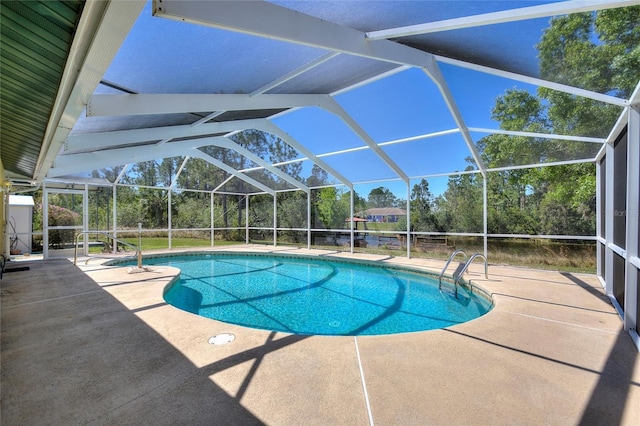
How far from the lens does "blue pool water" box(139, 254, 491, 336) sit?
539 centimetres

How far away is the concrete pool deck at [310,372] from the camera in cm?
212

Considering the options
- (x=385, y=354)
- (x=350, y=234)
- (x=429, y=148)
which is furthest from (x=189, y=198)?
(x=385, y=354)

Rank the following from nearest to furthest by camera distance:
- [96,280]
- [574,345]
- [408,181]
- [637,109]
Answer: [574,345] < [637,109] < [96,280] < [408,181]

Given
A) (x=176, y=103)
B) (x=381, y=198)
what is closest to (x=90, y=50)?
(x=176, y=103)

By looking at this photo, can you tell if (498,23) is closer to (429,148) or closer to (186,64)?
(186,64)

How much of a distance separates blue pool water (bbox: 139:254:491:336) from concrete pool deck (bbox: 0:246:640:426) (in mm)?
1520

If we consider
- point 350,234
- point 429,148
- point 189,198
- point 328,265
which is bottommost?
point 328,265

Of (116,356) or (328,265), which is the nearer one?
(116,356)

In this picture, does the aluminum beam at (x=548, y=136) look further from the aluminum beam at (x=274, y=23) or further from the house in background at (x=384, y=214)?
the house in background at (x=384, y=214)

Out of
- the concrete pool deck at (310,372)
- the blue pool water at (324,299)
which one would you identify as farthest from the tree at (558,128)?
the blue pool water at (324,299)

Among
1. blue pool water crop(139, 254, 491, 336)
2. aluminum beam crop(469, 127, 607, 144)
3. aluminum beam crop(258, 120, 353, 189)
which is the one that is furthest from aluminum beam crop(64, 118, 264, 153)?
aluminum beam crop(469, 127, 607, 144)

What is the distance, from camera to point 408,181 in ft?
35.3

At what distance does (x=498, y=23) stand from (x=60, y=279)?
9508mm

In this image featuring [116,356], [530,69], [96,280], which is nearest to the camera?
[116,356]
